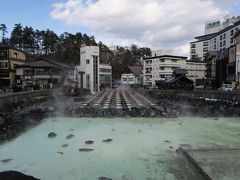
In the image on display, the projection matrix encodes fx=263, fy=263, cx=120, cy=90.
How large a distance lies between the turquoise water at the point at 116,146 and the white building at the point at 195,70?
4506cm

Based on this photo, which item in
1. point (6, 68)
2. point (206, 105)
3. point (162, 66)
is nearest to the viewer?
point (206, 105)

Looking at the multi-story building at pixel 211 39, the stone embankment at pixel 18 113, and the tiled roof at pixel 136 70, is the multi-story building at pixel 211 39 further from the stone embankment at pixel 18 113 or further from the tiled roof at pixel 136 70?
the stone embankment at pixel 18 113

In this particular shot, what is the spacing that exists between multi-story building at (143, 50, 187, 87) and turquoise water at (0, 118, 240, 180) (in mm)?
39471

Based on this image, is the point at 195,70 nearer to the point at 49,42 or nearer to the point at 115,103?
the point at 49,42

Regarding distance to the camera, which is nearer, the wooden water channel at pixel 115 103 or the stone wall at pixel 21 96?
the stone wall at pixel 21 96

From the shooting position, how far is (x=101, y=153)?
8164 mm

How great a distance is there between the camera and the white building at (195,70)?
58094 mm

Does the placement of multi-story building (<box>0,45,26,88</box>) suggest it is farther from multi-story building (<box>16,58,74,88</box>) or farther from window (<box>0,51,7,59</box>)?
multi-story building (<box>16,58,74,88</box>)

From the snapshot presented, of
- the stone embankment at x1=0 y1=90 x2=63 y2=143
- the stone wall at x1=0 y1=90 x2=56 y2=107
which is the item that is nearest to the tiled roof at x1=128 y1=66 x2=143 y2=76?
the stone wall at x1=0 y1=90 x2=56 y2=107

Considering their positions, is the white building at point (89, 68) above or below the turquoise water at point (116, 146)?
above

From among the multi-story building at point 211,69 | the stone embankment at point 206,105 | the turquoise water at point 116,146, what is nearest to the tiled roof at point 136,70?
the multi-story building at point 211,69

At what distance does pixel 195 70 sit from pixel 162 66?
10.3 metres

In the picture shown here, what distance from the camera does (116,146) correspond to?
29.7 feet

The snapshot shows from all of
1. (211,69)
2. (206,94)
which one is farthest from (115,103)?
(211,69)
